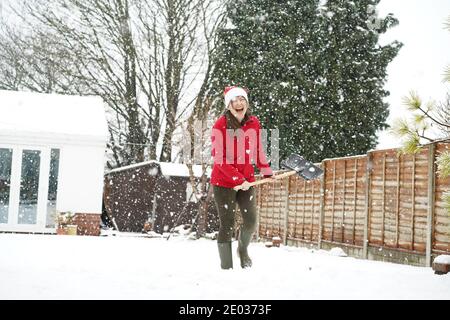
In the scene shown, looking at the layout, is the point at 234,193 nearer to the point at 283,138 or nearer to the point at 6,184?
the point at 6,184

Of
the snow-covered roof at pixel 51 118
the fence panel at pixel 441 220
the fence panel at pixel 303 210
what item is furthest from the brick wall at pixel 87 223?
the fence panel at pixel 441 220

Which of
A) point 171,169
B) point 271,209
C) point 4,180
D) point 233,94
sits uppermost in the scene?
point 233,94

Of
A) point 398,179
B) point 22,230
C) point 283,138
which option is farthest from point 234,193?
point 283,138

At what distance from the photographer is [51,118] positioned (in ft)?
41.7

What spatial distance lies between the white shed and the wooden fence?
173 inches

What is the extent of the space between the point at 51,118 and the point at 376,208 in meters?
8.06

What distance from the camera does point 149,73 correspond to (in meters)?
21.5

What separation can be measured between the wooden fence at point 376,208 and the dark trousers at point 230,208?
191 centimetres

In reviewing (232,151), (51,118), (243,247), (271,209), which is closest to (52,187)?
(51,118)

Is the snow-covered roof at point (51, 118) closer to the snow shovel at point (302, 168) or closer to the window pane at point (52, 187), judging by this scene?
the window pane at point (52, 187)

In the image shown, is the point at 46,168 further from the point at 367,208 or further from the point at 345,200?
the point at 367,208

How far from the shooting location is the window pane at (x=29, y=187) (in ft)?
38.8

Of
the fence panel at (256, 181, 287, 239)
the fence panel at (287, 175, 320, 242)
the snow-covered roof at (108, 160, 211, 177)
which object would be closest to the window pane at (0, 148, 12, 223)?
the snow-covered roof at (108, 160, 211, 177)

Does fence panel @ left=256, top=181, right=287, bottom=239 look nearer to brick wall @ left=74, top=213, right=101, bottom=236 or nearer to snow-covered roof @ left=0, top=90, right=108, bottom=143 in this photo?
brick wall @ left=74, top=213, right=101, bottom=236
